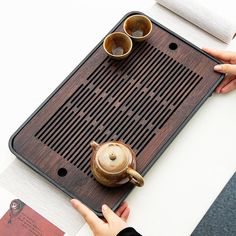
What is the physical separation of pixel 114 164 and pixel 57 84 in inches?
11.8

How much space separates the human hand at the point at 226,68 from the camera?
3.61ft

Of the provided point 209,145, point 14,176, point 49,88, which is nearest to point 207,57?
point 209,145

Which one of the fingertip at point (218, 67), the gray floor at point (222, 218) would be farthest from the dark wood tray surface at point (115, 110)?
the gray floor at point (222, 218)

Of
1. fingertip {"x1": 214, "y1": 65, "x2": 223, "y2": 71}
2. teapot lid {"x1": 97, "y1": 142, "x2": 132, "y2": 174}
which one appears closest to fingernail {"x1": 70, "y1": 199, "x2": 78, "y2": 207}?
teapot lid {"x1": 97, "y1": 142, "x2": 132, "y2": 174}

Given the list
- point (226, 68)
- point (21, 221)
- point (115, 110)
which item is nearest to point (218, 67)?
point (226, 68)

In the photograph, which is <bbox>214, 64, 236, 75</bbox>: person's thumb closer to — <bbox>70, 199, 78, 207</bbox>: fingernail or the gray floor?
<bbox>70, 199, 78, 207</bbox>: fingernail

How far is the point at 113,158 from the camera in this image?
925mm

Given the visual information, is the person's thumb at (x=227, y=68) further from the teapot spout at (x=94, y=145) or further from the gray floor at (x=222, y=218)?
the gray floor at (x=222, y=218)

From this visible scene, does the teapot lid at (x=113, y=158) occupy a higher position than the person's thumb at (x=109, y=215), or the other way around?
the teapot lid at (x=113, y=158)

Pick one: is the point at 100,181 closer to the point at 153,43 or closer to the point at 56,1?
the point at 153,43

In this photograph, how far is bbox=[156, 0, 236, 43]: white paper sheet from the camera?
1.16 metres

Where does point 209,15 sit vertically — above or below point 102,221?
above

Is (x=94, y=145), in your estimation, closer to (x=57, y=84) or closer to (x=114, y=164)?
(x=114, y=164)

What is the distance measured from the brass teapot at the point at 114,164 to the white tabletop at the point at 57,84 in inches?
3.4
